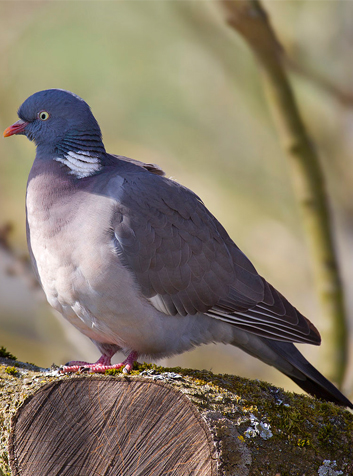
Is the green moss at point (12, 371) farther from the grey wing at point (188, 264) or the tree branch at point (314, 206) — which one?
the tree branch at point (314, 206)

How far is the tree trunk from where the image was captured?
244 cm

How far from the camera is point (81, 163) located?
3682mm

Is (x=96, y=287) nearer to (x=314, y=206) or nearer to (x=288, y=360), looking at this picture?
(x=288, y=360)

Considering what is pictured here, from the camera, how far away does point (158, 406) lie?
8.13 ft

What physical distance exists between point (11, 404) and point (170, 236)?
1484 millimetres

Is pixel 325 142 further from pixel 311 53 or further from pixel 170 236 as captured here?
pixel 170 236

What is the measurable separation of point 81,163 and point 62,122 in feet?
1.14

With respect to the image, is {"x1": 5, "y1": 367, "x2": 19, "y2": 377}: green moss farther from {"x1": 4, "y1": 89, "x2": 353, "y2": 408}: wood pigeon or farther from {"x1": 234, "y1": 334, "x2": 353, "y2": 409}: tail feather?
{"x1": 234, "y1": 334, "x2": 353, "y2": 409}: tail feather

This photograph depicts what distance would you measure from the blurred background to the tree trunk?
5.22 m

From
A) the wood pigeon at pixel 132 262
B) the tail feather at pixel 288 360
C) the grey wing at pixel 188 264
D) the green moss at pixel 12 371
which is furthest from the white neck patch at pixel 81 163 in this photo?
the tail feather at pixel 288 360

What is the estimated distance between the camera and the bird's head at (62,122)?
12.3 feet

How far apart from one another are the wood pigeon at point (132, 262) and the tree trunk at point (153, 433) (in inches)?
26.2

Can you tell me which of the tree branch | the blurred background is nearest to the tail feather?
the tree branch

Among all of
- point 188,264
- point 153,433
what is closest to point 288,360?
point 188,264
